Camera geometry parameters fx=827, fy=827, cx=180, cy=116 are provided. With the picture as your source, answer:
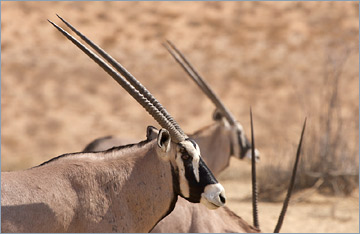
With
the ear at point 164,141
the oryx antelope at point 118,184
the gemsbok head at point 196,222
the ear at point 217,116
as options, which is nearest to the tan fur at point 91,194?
the oryx antelope at point 118,184

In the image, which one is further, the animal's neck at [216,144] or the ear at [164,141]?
the animal's neck at [216,144]

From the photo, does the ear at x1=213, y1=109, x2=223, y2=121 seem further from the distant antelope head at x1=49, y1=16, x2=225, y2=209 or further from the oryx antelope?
the distant antelope head at x1=49, y1=16, x2=225, y2=209

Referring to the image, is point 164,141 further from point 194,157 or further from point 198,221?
point 198,221

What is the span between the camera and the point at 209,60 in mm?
21484

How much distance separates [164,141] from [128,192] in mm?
319

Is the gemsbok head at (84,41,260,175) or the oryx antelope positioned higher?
the oryx antelope

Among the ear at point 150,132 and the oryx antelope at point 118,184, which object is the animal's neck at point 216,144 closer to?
the ear at point 150,132

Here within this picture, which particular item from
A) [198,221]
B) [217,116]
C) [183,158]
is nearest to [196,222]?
[198,221]

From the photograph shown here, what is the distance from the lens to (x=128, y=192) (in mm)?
Result: 4227

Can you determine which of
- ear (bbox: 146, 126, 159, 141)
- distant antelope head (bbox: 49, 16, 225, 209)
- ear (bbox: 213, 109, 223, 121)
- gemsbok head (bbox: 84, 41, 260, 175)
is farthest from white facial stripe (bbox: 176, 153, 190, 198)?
ear (bbox: 213, 109, 223, 121)

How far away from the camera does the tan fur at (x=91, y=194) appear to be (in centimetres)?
371

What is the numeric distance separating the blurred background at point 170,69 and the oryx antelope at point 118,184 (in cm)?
894

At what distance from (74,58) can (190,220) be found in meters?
16.7

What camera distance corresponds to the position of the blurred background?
17.8 m
